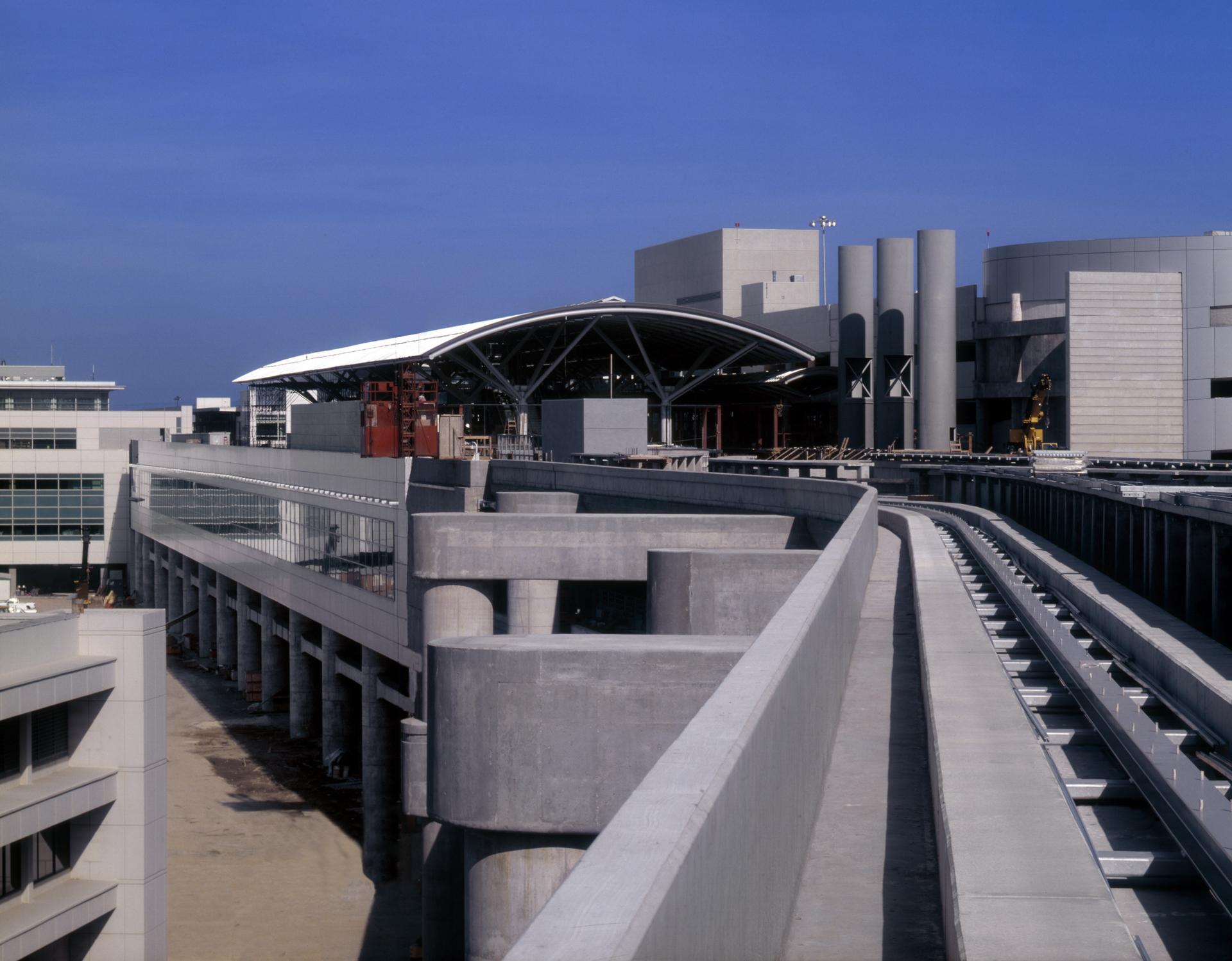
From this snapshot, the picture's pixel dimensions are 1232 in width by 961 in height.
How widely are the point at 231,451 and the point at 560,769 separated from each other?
178 feet

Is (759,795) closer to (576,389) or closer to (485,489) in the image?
(485,489)

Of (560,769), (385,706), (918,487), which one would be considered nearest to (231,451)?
(385,706)

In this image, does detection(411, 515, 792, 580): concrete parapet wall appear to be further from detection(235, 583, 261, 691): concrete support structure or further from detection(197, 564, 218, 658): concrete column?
detection(197, 564, 218, 658): concrete column

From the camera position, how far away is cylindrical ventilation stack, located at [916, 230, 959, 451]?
72250mm

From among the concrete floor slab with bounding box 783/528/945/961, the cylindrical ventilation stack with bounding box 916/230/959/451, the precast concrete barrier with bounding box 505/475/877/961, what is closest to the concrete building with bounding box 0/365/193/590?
the cylindrical ventilation stack with bounding box 916/230/959/451

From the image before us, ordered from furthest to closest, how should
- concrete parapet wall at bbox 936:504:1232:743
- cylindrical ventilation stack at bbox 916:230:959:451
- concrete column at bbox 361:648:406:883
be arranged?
cylindrical ventilation stack at bbox 916:230:959:451
concrete column at bbox 361:648:406:883
concrete parapet wall at bbox 936:504:1232:743

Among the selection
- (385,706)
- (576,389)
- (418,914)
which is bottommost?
(418,914)

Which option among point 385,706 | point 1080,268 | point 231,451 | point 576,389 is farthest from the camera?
point 576,389

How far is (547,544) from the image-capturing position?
24.9 metres

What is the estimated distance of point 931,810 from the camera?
7.82 m

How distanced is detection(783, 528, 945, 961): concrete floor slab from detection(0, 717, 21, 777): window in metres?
15.3

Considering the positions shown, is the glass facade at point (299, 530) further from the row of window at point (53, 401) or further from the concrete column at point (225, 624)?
the row of window at point (53, 401)

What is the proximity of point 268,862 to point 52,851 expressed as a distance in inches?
416

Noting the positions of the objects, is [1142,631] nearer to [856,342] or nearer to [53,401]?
[856,342]
